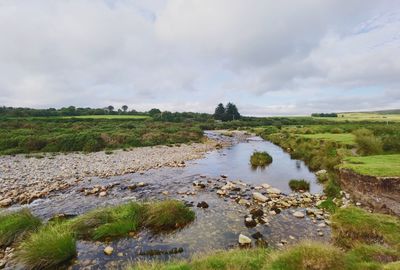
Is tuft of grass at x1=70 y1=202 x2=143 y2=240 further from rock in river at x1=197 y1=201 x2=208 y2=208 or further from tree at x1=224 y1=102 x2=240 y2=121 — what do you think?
tree at x1=224 y1=102 x2=240 y2=121

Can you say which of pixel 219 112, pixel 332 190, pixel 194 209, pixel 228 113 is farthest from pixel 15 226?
pixel 219 112

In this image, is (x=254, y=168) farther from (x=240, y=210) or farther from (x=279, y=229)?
(x=279, y=229)

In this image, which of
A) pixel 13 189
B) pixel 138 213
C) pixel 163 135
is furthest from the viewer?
pixel 163 135

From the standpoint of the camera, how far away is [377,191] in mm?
10516

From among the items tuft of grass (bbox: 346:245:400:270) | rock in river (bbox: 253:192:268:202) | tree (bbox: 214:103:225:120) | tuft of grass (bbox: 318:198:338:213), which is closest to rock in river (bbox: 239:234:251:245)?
tuft of grass (bbox: 346:245:400:270)

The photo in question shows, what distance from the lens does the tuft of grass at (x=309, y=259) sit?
5566 millimetres

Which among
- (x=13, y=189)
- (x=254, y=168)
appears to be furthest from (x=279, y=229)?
(x=13, y=189)

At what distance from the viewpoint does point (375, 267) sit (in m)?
5.45

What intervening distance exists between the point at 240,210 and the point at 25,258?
8.16 meters

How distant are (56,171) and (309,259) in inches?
776

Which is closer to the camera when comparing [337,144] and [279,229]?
[279,229]

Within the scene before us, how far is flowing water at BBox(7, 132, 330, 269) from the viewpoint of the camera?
7879mm

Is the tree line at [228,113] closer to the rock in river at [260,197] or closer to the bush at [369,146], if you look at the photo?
the bush at [369,146]

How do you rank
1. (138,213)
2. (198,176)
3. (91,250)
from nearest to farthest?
(91,250) → (138,213) → (198,176)
